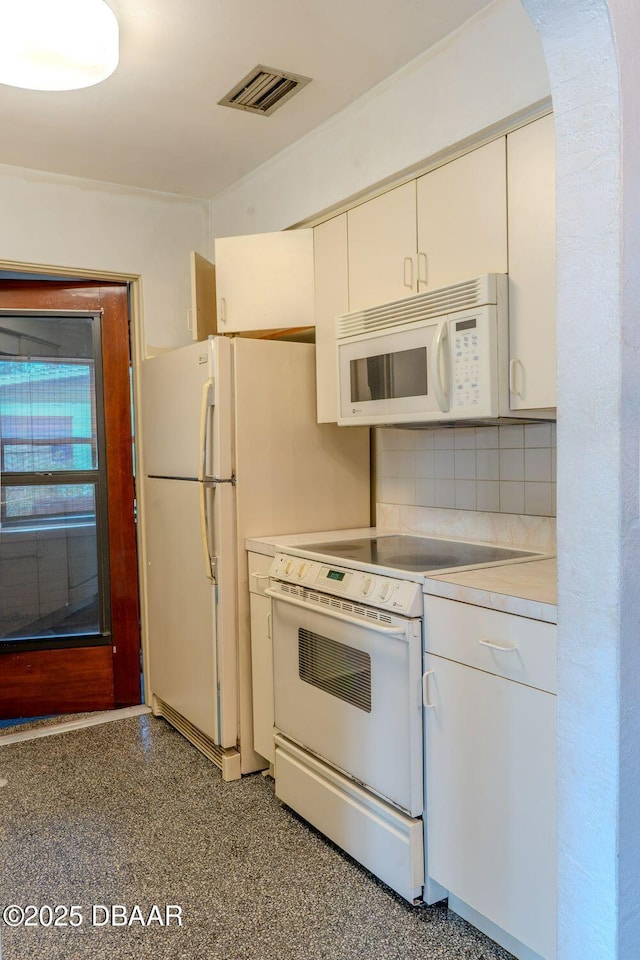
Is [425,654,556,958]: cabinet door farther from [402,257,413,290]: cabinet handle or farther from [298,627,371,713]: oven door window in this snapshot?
[402,257,413,290]: cabinet handle

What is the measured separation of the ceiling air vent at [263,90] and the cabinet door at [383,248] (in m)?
0.45

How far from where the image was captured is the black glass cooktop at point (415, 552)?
7.07ft

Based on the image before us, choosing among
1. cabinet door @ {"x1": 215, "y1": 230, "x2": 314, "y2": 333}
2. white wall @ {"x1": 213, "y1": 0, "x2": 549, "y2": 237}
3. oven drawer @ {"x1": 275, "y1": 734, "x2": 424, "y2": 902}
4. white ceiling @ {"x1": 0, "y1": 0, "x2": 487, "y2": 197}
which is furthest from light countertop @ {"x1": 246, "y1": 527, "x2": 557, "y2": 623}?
white ceiling @ {"x1": 0, "y1": 0, "x2": 487, "y2": 197}

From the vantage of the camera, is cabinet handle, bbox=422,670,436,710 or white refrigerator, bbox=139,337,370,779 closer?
cabinet handle, bbox=422,670,436,710

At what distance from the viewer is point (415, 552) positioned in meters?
2.40

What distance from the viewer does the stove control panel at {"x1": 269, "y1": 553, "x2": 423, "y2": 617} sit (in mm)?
1934

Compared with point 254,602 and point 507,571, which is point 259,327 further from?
point 507,571

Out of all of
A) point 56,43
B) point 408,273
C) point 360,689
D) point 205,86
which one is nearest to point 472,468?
point 408,273

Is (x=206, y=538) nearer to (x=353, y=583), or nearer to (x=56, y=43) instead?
(x=353, y=583)

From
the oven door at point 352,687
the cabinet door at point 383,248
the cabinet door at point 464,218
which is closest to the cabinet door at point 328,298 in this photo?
the cabinet door at point 383,248

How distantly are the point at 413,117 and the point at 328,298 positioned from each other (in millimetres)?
719

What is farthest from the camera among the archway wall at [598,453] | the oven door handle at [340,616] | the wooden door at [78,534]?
the wooden door at [78,534]

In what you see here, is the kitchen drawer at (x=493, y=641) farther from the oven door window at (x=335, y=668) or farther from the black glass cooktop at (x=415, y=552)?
the oven door window at (x=335, y=668)

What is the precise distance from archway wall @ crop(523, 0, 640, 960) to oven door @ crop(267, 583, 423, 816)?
0.65 meters
